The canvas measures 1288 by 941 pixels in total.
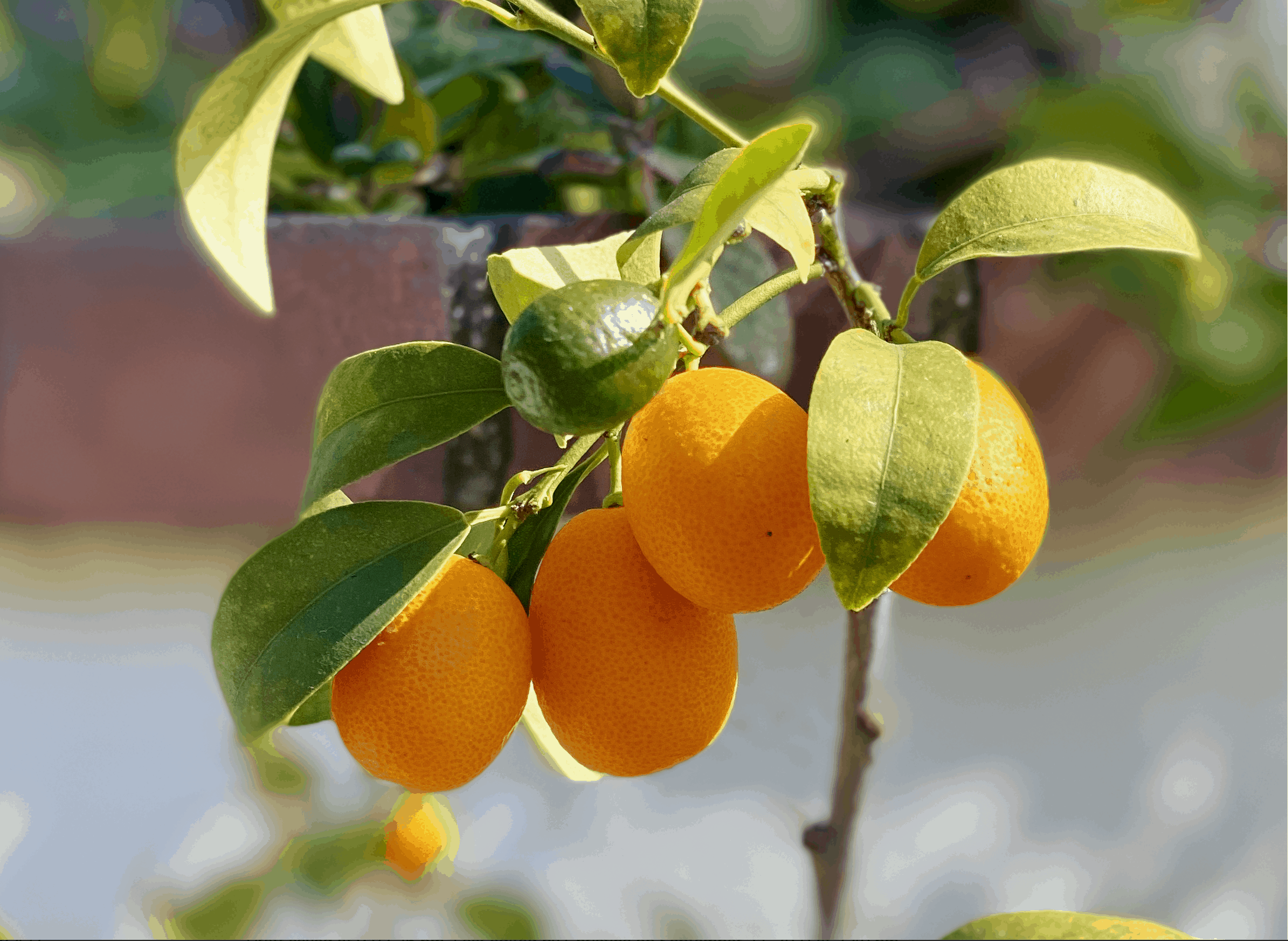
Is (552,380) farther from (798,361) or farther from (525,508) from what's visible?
(798,361)

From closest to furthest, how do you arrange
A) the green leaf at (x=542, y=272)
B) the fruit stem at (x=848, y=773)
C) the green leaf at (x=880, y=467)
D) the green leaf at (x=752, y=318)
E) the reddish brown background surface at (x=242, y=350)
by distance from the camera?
the green leaf at (x=880, y=467) < the green leaf at (x=542, y=272) < the fruit stem at (x=848, y=773) < the green leaf at (x=752, y=318) < the reddish brown background surface at (x=242, y=350)

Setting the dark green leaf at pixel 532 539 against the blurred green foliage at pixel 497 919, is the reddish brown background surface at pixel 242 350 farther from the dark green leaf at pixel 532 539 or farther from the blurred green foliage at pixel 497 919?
the dark green leaf at pixel 532 539

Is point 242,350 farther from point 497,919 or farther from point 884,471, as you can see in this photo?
point 884,471

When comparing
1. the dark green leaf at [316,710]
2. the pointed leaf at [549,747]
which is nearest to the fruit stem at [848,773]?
the pointed leaf at [549,747]

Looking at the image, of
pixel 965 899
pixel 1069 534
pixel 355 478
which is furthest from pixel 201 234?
pixel 1069 534

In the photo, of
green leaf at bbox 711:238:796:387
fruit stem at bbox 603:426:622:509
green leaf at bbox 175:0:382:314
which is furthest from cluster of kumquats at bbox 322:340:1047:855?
green leaf at bbox 711:238:796:387

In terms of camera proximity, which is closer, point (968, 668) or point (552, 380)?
point (552, 380)

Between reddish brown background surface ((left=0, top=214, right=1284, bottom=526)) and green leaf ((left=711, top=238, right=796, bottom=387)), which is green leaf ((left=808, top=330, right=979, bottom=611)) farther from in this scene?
reddish brown background surface ((left=0, top=214, right=1284, bottom=526))
